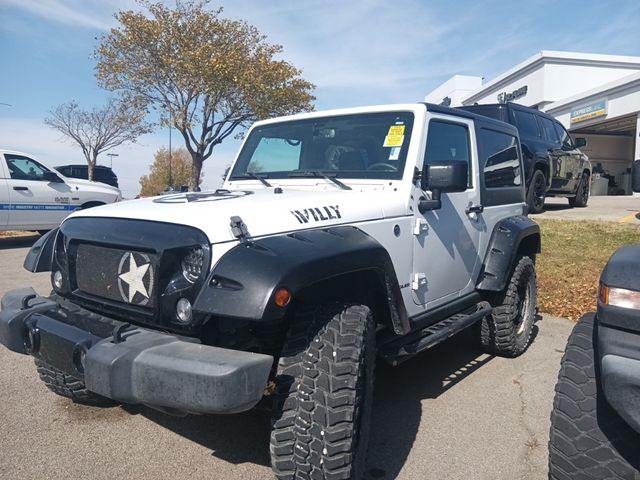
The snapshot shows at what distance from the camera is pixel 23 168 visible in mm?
10312

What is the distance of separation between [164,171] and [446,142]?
4871 centimetres

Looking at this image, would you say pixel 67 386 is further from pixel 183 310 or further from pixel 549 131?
pixel 549 131

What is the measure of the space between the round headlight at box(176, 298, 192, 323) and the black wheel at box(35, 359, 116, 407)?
1341 millimetres

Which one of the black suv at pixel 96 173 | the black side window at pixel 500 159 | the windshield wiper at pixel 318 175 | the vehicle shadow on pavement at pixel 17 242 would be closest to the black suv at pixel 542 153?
the black side window at pixel 500 159

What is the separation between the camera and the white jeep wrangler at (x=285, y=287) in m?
2.14

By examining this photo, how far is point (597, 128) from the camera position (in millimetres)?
26344

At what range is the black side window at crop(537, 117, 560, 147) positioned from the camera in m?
10.1

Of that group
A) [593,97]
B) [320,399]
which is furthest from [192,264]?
[593,97]

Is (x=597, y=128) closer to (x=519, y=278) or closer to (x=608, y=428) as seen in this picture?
A: (x=519, y=278)

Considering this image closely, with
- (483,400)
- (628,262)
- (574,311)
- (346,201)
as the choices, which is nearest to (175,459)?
(346,201)

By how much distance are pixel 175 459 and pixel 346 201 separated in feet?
5.47

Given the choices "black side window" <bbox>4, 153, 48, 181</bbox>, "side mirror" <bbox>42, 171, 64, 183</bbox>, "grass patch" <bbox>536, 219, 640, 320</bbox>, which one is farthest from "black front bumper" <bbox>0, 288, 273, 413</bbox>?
"side mirror" <bbox>42, 171, 64, 183</bbox>

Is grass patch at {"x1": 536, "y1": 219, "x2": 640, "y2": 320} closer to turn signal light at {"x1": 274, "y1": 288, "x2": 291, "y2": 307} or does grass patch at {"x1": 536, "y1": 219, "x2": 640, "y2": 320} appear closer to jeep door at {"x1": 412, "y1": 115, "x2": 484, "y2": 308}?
jeep door at {"x1": 412, "y1": 115, "x2": 484, "y2": 308}

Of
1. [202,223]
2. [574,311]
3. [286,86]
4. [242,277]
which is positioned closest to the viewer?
[242,277]
